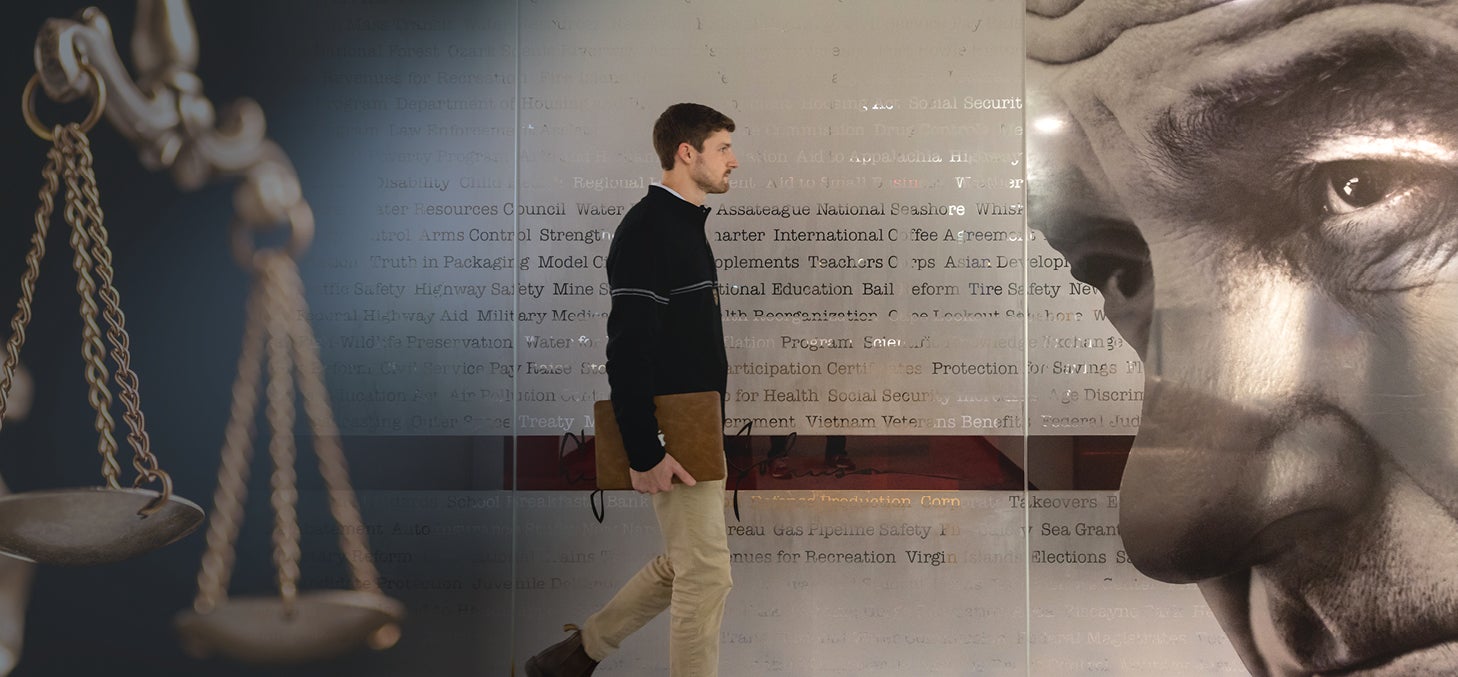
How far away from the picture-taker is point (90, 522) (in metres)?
3.41

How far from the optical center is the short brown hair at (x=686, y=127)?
3.09 m

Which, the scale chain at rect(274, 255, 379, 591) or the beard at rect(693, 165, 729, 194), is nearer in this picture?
the beard at rect(693, 165, 729, 194)

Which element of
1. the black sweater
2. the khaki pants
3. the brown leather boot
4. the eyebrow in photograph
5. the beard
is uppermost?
the eyebrow in photograph

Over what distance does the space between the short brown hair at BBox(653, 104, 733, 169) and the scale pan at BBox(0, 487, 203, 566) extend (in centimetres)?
182

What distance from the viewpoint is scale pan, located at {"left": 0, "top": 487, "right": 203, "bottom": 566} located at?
11.2 feet

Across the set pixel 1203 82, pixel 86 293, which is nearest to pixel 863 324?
pixel 1203 82

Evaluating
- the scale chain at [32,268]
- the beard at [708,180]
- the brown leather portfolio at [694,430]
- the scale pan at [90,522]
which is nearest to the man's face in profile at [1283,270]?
the beard at [708,180]

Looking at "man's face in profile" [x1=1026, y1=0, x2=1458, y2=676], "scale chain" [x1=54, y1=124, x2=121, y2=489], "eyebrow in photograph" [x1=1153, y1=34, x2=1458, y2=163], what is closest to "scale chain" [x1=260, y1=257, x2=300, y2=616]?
"scale chain" [x1=54, y1=124, x2=121, y2=489]

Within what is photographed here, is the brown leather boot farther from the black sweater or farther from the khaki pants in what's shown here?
the black sweater

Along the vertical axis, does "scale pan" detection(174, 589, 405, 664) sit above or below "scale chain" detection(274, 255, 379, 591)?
below

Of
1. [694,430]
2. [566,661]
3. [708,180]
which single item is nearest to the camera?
[694,430]

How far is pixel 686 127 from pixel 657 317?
1.85ft

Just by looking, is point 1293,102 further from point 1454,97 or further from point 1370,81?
point 1454,97

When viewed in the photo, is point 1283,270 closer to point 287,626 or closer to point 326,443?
point 326,443
